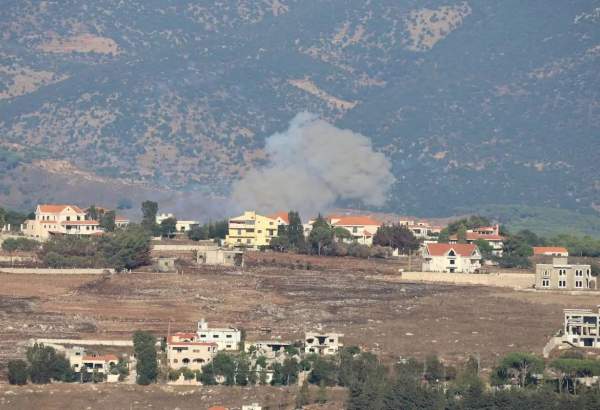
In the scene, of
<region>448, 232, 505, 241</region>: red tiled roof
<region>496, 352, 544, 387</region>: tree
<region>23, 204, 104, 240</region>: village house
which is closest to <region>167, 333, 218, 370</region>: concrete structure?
<region>496, 352, 544, 387</region>: tree

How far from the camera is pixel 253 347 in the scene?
129 meters

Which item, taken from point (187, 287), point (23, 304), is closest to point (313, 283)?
point (187, 287)

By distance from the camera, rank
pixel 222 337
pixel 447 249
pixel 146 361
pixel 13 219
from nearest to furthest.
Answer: pixel 146 361 < pixel 222 337 < pixel 447 249 < pixel 13 219

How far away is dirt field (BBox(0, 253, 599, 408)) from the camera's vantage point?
133 m

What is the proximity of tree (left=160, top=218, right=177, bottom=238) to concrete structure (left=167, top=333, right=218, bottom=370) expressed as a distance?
55.5 metres

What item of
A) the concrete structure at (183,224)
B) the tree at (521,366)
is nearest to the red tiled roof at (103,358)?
the tree at (521,366)

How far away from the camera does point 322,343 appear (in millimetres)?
130500

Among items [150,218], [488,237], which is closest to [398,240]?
[488,237]

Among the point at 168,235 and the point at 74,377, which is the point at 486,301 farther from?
the point at 168,235

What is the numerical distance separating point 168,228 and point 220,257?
20980mm

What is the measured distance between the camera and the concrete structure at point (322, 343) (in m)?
129

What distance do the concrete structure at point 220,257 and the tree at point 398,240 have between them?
14310mm

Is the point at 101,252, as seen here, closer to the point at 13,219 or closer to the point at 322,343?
the point at 13,219

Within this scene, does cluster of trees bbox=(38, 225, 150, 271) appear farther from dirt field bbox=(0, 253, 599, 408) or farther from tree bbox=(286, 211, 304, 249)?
tree bbox=(286, 211, 304, 249)
